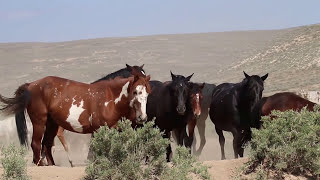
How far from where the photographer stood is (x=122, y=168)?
904 cm

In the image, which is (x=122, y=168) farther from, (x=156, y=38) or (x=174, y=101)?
(x=156, y=38)

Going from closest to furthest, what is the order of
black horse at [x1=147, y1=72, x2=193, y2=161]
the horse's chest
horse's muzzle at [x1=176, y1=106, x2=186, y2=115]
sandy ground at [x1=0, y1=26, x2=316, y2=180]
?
the horse's chest, horse's muzzle at [x1=176, y1=106, x2=186, y2=115], black horse at [x1=147, y1=72, x2=193, y2=161], sandy ground at [x1=0, y1=26, x2=316, y2=180]

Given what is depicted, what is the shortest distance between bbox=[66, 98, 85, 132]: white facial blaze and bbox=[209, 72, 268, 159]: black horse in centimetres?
419

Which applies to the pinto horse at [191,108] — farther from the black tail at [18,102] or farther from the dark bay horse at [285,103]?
the black tail at [18,102]

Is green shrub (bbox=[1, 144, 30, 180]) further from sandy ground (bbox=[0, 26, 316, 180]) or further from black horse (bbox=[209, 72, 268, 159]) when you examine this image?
sandy ground (bbox=[0, 26, 316, 180])

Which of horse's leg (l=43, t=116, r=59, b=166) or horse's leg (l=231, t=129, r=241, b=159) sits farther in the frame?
horse's leg (l=231, t=129, r=241, b=159)

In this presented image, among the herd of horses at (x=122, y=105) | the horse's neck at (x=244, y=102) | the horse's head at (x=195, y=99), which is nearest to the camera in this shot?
the herd of horses at (x=122, y=105)

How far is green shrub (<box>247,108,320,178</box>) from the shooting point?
1004 centimetres

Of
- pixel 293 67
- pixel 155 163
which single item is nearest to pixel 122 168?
pixel 155 163

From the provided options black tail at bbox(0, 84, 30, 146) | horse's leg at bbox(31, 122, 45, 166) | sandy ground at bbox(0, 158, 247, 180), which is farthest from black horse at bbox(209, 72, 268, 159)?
black tail at bbox(0, 84, 30, 146)

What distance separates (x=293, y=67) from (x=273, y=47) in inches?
540

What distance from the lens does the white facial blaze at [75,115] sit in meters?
11.2

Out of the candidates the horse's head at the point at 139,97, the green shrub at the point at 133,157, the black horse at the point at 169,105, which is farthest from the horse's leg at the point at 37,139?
the black horse at the point at 169,105

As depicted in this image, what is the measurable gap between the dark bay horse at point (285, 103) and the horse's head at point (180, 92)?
5.24ft
